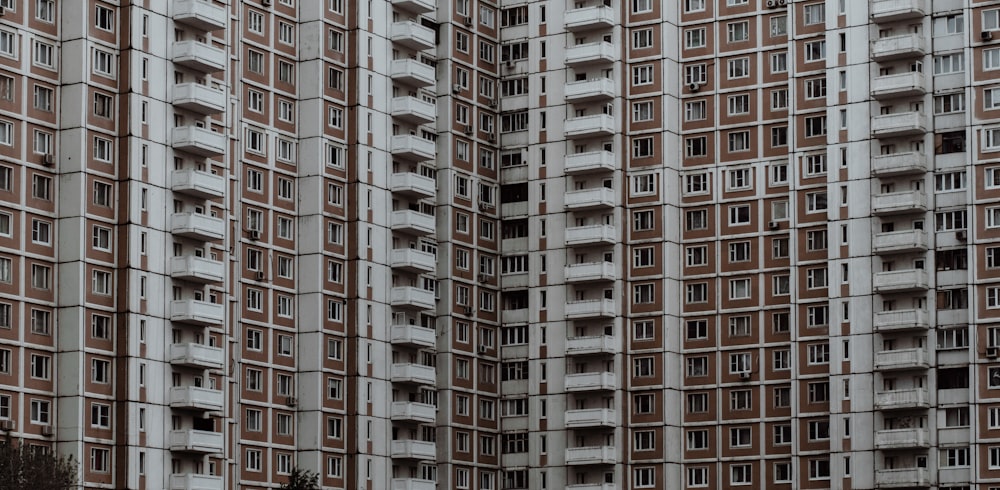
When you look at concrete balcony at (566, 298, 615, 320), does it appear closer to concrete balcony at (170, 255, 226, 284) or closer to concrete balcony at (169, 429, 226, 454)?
concrete balcony at (170, 255, 226, 284)

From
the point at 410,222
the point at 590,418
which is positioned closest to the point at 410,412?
the point at 410,222

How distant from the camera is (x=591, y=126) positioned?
130m

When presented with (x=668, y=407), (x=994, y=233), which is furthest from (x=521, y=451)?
(x=994, y=233)

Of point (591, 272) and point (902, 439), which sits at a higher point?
point (591, 272)

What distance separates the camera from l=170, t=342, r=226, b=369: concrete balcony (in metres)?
110

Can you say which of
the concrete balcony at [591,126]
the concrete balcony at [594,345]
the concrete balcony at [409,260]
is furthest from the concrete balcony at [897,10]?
the concrete balcony at [409,260]

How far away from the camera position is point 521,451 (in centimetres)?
13050

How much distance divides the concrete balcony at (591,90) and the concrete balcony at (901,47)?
50.5ft

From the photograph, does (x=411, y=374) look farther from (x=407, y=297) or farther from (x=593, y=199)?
(x=593, y=199)

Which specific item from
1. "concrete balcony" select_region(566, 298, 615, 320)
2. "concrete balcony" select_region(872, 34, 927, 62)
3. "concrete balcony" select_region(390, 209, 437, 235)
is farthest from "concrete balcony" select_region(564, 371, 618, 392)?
"concrete balcony" select_region(872, 34, 927, 62)

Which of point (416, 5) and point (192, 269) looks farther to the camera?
point (416, 5)

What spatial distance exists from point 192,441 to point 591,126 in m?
31.6

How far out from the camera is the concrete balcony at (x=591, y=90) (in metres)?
129

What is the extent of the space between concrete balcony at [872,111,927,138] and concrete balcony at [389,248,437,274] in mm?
24298
